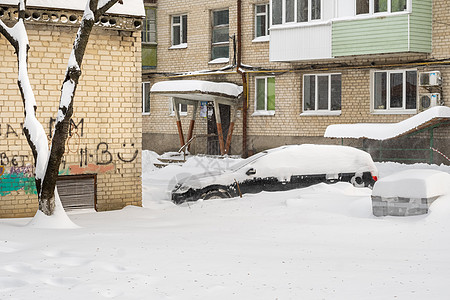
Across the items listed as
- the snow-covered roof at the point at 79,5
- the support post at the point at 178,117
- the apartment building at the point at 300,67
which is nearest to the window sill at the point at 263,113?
the apartment building at the point at 300,67

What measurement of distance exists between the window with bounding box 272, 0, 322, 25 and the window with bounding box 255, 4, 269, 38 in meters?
1.31

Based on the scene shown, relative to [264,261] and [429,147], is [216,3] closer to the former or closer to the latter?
[429,147]

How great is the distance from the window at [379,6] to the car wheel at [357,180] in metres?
7.93

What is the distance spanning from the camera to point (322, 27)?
63.4 feet

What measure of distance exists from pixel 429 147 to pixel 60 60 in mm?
11740

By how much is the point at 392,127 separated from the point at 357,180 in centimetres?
611

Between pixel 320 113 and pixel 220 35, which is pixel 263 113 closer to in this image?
pixel 320 113

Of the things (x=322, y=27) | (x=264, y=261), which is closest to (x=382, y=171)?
(x=322, y=27)

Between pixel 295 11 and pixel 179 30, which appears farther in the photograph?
pixel 179 30

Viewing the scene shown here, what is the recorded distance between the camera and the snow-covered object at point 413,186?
901cm

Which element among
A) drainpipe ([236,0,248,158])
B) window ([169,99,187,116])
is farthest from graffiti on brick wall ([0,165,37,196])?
window ([169,99,187,116])

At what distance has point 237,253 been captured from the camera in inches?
280

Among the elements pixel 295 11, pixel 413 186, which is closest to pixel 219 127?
pixel 295 11

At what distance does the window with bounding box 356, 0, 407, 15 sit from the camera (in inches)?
707
